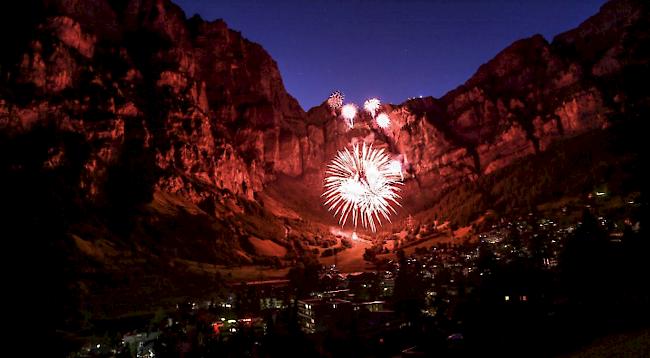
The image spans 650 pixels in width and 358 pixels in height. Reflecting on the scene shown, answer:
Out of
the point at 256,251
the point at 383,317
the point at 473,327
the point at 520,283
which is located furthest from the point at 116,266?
the point at 473,327

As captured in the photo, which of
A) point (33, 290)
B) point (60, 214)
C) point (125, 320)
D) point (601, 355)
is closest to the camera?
point (33, 290)

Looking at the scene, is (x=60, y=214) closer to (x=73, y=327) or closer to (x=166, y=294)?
(x=73, y=327)

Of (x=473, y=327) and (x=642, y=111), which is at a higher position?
(x=642, y=111)

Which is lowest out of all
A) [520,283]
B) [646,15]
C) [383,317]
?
[383,317]

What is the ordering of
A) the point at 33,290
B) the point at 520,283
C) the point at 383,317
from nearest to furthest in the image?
the point at 33,290 < the point at 520,283 < the point at 383,317

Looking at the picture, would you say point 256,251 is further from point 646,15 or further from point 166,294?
point 646,15

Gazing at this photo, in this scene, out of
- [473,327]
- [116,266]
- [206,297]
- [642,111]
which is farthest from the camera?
[116,266]

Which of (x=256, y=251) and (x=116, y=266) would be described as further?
(x=256, y=251)

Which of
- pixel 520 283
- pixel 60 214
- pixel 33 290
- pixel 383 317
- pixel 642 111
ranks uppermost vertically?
pixel 642 111

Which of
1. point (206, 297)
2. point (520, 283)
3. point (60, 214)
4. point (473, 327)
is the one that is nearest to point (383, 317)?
point (520, 283)
